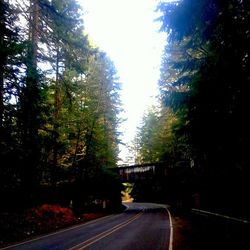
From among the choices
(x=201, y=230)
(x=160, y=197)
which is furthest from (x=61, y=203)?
(x=160, y=197)

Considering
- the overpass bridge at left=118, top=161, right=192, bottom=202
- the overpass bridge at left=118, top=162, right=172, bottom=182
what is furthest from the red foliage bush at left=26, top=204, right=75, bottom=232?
the overpass bridge at left=118, top=162, right=172, bottom=182

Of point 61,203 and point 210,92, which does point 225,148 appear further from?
point 61,203

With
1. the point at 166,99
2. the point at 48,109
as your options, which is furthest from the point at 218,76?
the point at 48,109

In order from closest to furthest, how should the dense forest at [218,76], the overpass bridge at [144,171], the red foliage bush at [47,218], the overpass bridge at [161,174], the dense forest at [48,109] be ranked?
1. the dense forest at [218,76]
2. the dense forest at [48,109]
3. the red foliage bush at [47,218]
4. the overpass bridge at [161,174]
5. the overpass bridge at [144,171]

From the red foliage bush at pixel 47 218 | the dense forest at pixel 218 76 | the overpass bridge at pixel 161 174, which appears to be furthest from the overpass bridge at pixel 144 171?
the dense forest at pixel 218 76

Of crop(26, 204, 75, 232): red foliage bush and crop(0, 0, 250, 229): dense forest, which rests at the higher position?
crop(0, 0, 250, 229): dense forest

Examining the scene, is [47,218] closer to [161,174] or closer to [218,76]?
[218,76]

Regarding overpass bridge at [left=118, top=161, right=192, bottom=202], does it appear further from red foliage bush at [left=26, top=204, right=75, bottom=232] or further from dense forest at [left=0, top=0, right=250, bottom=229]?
red foliage bush at [left=26, top=204, right=75, bottom=232]

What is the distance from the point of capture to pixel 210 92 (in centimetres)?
1152

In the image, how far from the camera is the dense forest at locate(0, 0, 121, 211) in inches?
661

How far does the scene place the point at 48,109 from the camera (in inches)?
863

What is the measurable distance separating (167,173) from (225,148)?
28924mm

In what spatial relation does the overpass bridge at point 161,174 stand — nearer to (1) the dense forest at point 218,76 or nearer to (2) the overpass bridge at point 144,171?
(2) the overpass bridge at point 144,171

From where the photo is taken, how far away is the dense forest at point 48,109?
1678 cm
